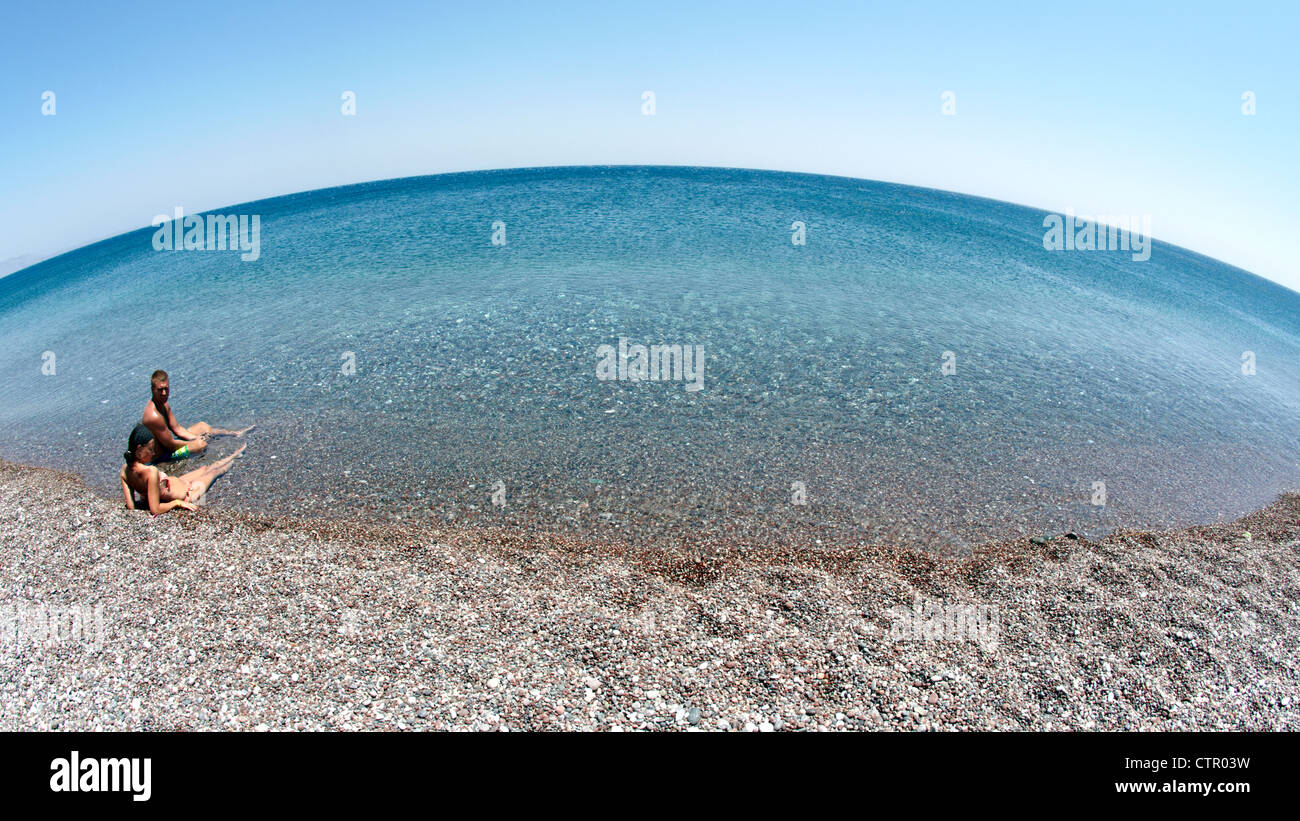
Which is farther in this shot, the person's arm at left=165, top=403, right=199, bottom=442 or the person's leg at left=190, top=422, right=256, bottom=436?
the person's leg at left=190, top=422, right=256, bottom=436

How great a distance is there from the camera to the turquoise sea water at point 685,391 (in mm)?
11414

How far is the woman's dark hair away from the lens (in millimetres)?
10650

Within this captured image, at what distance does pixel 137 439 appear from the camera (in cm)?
1148

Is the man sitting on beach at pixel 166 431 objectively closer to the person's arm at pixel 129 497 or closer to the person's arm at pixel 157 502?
the person's arm at pixel 129 497

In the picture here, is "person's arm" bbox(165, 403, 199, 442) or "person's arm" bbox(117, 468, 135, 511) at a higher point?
"person's arm" bbox(165, 403, 199, 442)

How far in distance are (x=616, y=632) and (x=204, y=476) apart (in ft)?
34.7

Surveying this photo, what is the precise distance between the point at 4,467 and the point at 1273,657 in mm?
25136

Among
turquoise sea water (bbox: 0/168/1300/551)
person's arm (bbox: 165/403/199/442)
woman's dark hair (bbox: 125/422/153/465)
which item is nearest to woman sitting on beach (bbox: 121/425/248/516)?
woman's dark hair (bbox: 125/422/153/465)

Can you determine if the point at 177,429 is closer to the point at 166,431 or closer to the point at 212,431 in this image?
the point at 166,431

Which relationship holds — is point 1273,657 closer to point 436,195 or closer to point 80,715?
point 80,715

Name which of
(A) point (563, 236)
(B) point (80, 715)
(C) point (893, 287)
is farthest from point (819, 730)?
(A) point (563, 236)

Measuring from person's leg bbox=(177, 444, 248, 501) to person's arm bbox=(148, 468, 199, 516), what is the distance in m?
0.42

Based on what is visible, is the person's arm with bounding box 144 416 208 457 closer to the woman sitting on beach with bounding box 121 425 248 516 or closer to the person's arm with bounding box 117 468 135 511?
the woman sitting on beach with bounding box 121 425 248 516

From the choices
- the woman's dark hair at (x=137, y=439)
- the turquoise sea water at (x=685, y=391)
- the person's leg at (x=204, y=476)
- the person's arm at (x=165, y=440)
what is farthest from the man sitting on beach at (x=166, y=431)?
the person's leg at (x=204, y=476)
